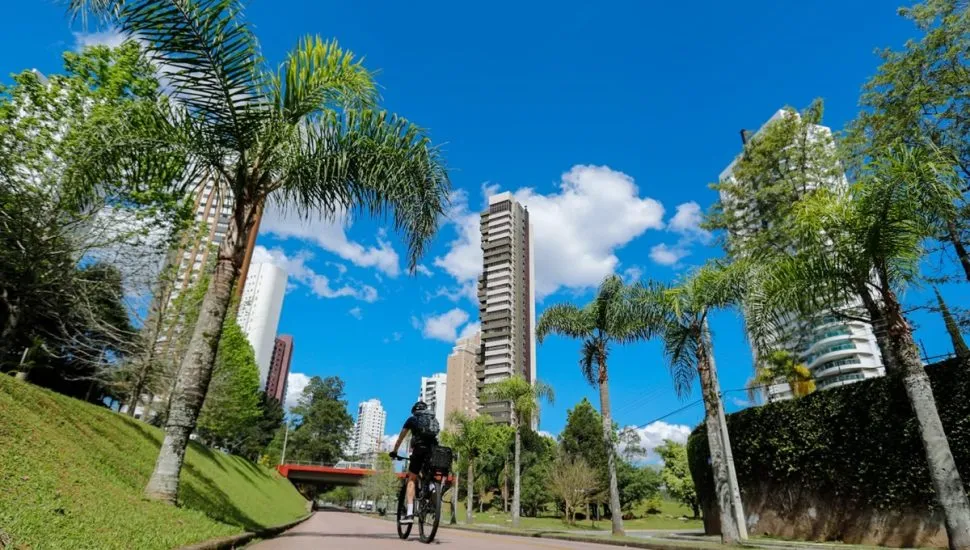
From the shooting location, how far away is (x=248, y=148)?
8547mm

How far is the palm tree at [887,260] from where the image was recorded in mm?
8961

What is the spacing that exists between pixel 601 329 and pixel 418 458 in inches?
679

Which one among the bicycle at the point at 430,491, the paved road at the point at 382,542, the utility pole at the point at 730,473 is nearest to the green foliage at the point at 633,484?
the utility pole at the point at 730,473

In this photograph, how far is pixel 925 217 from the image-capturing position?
973cm

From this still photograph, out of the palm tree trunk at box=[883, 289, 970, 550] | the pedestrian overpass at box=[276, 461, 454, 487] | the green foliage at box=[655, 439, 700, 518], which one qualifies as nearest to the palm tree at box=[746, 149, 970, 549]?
the palm tree trunk at box=[883, 289, 970, 550]

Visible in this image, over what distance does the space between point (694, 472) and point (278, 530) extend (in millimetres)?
18674

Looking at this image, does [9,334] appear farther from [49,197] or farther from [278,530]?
[278,530]

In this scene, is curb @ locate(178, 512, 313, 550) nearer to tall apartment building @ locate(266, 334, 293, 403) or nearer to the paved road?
the paved road

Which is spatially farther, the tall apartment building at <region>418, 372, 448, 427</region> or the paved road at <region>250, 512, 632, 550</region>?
the tall apartment building at <region>418, 372, 448, 427</region>

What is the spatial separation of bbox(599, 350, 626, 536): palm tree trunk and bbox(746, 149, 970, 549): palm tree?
11714 mm

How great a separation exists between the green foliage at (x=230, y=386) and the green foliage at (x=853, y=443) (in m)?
24.1

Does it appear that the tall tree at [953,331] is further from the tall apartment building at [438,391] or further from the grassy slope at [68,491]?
the tall apartment building at [438,391]

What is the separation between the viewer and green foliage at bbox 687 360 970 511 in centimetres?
1273

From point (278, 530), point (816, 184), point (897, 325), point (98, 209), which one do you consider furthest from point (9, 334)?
point (816, 184)
